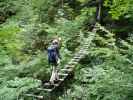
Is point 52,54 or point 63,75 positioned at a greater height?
point 52,54

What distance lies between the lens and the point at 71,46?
1703 centimetres

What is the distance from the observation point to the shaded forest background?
10.2 meters

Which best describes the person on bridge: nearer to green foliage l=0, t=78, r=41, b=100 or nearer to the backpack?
the backpack

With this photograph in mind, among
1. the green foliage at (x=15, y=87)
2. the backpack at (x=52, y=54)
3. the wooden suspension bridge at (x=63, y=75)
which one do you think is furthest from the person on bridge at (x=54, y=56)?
the green foliage at (x=15, y=87)

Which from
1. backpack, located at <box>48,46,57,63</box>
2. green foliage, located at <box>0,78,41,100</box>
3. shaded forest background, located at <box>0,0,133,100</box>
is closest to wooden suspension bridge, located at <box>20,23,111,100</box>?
shaded forest background, located at <box>0,0,133,100</box>

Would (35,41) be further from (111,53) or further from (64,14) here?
(111,53)

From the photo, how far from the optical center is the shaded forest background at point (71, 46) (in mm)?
10211

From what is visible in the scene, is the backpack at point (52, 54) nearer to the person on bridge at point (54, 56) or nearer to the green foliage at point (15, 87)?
the person on bridge at point (54, 56)

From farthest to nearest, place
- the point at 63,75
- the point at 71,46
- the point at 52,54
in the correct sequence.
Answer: the point at 71,46 → the point at 63,75 → the point at 52,54

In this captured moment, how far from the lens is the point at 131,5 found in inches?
552

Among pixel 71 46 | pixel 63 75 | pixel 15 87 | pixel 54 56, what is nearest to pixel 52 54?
pixel 54 56

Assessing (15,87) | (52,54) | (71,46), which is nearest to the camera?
(15,87)

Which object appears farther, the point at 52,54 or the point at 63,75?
the point at 63,75

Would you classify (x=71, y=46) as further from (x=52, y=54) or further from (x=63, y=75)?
(x=52, y=54)
